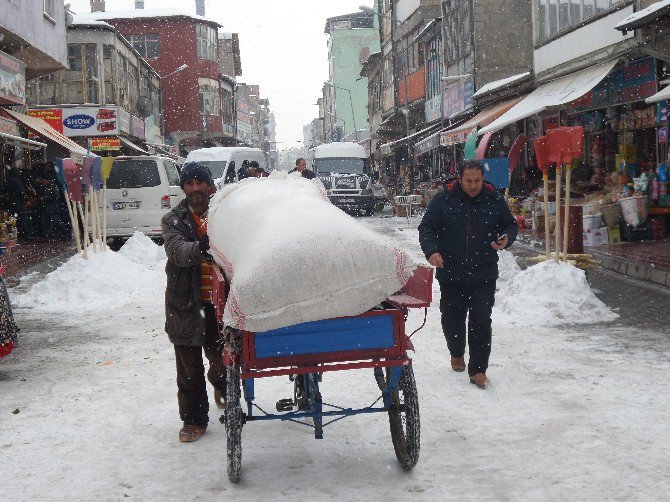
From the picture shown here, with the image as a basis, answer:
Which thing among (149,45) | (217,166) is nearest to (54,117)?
(217,166)

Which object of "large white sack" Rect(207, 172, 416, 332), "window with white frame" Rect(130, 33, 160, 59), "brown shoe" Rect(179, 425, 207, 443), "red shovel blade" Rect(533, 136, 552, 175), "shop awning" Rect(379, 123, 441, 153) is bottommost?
"brown shoe" Rect(179, 425, 207, 443)

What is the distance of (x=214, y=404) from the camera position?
6270 millimetres

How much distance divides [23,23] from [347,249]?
1879cm

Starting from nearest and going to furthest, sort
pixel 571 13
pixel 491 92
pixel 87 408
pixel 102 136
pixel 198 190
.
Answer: pixel 198 190, pixel 87 408, pixel 571 13, pixel 491 92, pixel 102 136

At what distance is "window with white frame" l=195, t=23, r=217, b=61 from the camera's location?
58356 mm

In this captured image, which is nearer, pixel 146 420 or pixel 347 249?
Answer: pixel 347 249

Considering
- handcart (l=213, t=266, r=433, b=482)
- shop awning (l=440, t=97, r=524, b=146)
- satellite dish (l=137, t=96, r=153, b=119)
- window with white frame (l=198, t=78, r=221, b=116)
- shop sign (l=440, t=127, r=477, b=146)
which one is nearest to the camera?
handcart (l=213, t=266, r=433, b=482)

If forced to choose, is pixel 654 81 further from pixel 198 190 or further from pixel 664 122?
pixel 198 190

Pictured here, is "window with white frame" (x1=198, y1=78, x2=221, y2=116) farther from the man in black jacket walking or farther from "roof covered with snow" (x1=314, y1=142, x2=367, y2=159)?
the man in black jacket walking

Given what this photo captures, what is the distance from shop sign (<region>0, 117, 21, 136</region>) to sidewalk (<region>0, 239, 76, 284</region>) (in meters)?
2.62

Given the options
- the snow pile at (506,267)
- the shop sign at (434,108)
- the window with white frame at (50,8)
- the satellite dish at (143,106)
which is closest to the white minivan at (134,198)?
the window with white frame at (50,8)

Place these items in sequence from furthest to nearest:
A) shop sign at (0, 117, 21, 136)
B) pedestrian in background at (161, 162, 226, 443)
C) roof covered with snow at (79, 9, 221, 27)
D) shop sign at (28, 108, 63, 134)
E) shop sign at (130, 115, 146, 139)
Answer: roof covered with snow at (79, 9, 221, 27) < shop sign at (130, 115, 146, 139) < shop sign at (28, 108, 63, 134) < shop sign at (0, 117, 21, 136) < pedestrian in background at (161, 162, 226, 443)

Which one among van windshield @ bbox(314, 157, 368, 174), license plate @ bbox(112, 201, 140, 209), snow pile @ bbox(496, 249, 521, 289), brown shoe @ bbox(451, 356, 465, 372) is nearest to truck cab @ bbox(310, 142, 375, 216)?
van windshield @ bbox(314, 157, 368, 174)

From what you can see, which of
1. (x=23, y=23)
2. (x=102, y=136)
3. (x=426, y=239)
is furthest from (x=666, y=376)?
(x=102, y=136)
